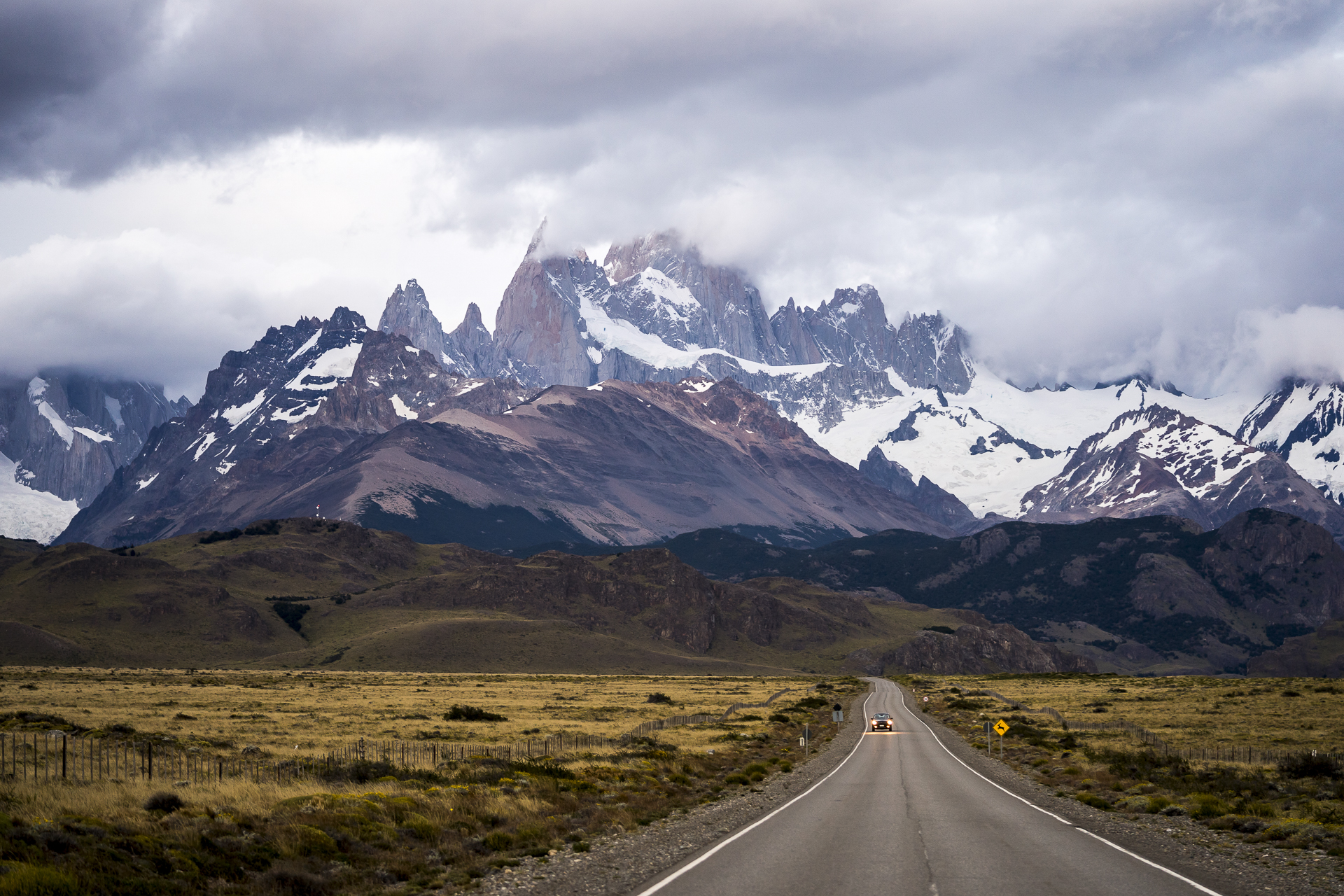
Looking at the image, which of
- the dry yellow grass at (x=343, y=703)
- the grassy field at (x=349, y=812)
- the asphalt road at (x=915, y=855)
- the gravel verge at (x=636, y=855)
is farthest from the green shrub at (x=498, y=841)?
the dry yellow grass at (x=343, y=703)

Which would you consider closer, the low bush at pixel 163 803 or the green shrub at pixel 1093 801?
the low bush at pixel 163 803

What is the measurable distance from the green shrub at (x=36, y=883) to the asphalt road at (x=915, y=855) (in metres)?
9.94

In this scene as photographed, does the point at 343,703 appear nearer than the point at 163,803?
No

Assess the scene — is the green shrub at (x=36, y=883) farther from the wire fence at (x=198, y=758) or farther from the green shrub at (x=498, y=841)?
the wire fence at (x=198, y=758)

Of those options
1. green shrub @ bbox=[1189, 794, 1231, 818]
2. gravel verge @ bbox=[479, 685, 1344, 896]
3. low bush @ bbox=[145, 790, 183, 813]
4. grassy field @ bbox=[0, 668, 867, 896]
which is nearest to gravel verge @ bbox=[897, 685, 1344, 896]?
gravel verge @ bbox=[479, 685, 1344, 896]

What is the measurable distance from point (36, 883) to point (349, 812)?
975 cm

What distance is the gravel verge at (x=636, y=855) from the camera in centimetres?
2336

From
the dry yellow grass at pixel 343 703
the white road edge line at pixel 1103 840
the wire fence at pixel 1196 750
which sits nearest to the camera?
the white road edge line at pixel 1103 840

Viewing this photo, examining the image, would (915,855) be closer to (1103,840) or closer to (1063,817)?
(1103,840)

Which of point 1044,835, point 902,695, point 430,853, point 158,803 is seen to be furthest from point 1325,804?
point 902,695

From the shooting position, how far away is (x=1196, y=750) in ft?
198

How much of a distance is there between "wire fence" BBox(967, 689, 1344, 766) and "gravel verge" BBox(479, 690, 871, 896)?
25698 mm

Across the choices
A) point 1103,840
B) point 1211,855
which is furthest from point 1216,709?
point 1211,855

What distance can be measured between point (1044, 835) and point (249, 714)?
68.0 meters
